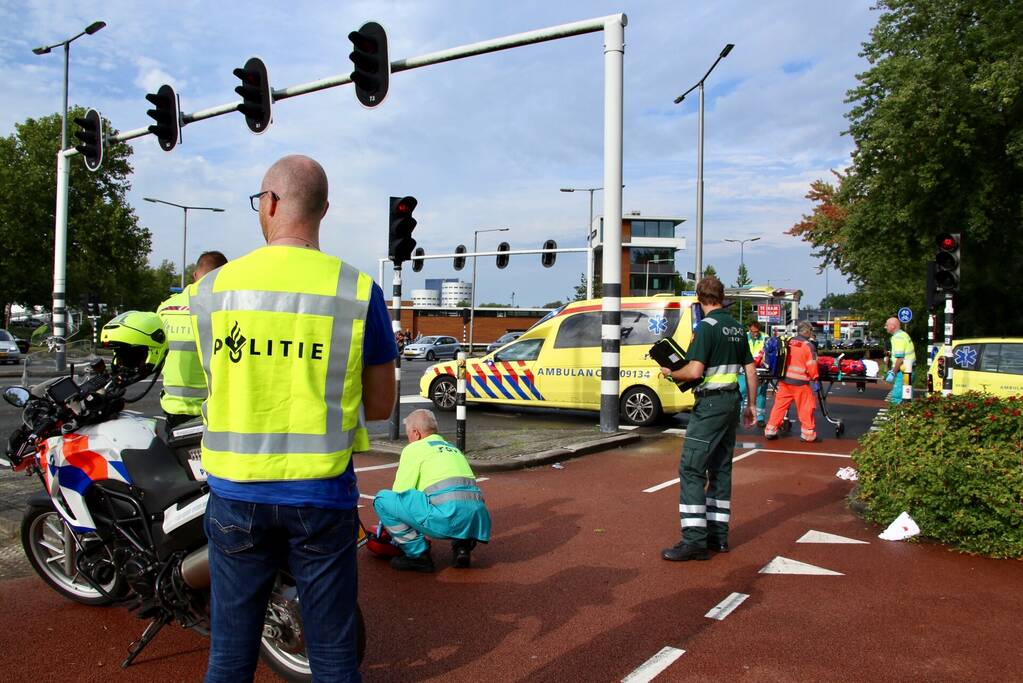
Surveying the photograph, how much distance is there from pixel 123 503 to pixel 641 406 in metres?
10.0

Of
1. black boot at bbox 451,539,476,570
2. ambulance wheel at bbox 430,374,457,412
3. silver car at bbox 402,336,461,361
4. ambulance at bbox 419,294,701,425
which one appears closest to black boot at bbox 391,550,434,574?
black boot at bbox 451,539,476,570

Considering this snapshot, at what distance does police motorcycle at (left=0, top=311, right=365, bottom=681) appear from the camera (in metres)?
3.38

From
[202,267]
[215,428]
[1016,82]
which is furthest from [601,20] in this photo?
[1016,82]

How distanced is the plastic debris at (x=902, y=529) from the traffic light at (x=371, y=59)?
854 cm

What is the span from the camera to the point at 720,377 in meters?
5.41

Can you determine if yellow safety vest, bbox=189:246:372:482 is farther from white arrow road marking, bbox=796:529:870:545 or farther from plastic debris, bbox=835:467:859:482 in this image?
plastic debris, bbox=835:467:859:482

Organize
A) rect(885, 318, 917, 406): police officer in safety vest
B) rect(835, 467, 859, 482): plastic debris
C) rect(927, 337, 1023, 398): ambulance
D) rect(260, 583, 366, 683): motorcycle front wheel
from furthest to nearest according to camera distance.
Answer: rect(885, 318, 917, 406): police officer in safety vest < rect(927, 337, 1023, 398): ambulance < rect(835, 467, 859, 482): plastic debris < rect(260, 583, 366, 683): motorcycle front wheel

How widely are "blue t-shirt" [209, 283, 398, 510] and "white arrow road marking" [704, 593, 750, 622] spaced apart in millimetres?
2643

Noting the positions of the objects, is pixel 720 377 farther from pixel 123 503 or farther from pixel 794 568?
pixel 123 503

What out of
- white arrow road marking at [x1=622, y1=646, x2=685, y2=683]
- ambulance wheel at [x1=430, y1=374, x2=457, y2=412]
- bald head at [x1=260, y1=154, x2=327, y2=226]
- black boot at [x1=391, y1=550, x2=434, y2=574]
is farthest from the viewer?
ambulance wheel at [x1=430, y1=374, x2=457, y2=412]

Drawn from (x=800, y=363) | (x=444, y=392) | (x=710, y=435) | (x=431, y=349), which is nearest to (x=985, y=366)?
(x=800, y=363)

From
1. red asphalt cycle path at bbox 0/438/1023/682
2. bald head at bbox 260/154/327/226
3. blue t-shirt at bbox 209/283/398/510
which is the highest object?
bald head at bbox 260/154/327/226

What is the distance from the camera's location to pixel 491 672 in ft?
11.7

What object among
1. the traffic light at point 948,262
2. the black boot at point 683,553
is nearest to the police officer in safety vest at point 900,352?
the traffic light at point 948,262
